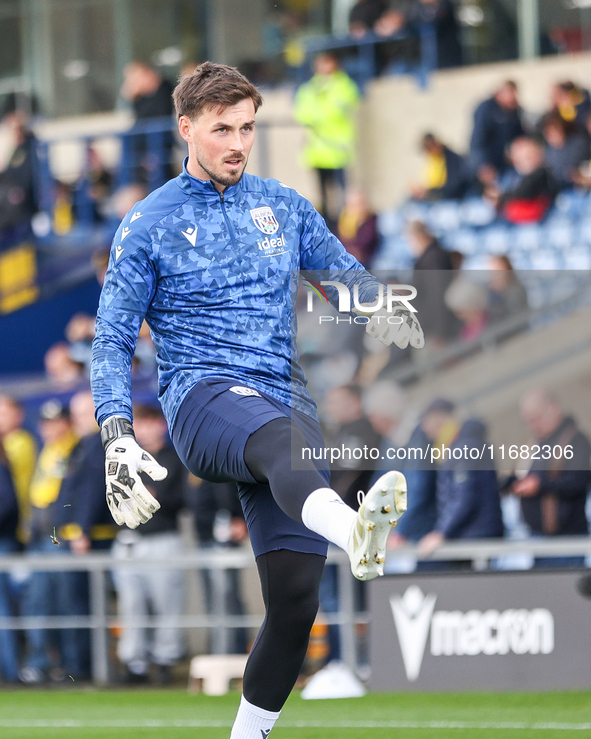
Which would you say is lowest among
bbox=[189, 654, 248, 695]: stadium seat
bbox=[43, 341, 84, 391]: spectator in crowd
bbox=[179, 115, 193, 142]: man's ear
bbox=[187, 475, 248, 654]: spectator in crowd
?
bbox=[189, 654, 248, 695]: stadium seat

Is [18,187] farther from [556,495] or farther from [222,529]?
[556,495]

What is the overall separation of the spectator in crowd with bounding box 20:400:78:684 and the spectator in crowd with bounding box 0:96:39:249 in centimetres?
517

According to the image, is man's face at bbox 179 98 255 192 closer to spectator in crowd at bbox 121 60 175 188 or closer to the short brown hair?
the short brown hair

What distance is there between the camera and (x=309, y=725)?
→ 6734mm

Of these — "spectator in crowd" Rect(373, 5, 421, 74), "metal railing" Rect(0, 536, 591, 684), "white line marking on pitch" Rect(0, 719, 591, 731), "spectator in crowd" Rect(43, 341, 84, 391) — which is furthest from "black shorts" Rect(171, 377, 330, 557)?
"spectator in crowd" Rect(373, 5, 421, 74)

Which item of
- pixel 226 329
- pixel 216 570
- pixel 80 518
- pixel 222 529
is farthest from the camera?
pixel 80 518

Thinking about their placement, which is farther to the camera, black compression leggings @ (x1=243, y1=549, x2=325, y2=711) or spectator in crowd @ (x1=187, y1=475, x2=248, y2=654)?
spectator in crowd @ (x1=187, y1=475, x2=248, y2=654)

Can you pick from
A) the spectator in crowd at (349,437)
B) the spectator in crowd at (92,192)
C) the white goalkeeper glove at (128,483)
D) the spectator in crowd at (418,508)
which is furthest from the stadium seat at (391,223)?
the white goalkeeper glove at (128,483)

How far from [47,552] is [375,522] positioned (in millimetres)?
6773

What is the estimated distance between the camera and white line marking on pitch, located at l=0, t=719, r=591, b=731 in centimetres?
627

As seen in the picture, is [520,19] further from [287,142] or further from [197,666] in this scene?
[197,666]

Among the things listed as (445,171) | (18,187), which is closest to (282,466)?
(445,171)

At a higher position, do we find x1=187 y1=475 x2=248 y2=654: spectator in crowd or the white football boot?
the white football boot

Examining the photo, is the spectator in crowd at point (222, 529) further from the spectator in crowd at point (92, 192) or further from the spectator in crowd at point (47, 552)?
the spectator in crowd at point (92, 192)
